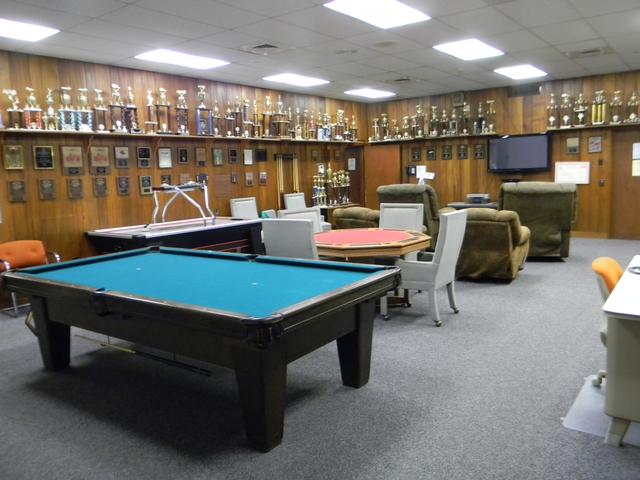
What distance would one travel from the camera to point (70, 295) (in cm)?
295

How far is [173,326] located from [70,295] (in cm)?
74

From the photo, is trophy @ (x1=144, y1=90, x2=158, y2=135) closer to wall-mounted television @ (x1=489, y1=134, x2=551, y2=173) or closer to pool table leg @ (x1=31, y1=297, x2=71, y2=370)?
pool table leg @ (x1=31, y1=297, x2=71, y2=370)

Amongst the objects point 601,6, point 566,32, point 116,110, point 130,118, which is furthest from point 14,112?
point 566,32

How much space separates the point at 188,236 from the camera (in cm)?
536

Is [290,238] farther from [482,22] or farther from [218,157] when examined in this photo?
[218,157]

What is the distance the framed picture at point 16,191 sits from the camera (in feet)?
18.1

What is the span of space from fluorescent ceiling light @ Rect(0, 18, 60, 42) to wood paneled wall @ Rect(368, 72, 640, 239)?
7308mm

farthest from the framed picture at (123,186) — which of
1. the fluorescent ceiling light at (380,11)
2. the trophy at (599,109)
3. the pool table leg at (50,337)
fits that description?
the trophy at (599,109)

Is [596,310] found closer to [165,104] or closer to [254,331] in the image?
[254,331]

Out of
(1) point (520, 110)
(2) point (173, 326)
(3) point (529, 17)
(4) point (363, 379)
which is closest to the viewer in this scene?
(2) point (173, 326)

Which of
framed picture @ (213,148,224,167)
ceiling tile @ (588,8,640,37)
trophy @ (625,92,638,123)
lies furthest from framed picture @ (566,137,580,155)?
framed picture @ (213,148,224,167)

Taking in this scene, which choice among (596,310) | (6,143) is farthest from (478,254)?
(6,143)

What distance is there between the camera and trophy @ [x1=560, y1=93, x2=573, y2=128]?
29.1 feet

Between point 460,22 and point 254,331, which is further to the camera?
point 460,22
